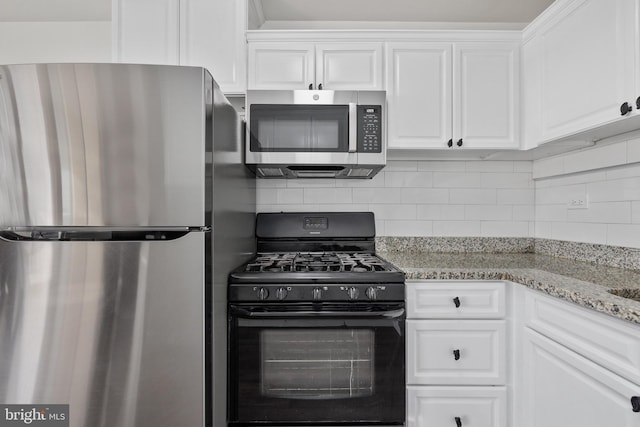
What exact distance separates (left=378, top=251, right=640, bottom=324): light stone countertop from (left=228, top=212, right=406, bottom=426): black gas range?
268 millimetres

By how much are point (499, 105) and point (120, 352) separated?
7.02 feet

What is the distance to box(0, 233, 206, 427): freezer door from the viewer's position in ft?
3.99

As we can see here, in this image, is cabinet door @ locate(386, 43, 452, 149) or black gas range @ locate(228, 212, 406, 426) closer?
black gas range @ locate(228, 212, 406, 426)

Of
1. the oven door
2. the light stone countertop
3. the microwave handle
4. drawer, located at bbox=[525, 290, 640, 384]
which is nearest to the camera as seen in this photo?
drawer, located at bbox=[525, 290, 640, 384]

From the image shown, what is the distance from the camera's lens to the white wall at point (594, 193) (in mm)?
1654

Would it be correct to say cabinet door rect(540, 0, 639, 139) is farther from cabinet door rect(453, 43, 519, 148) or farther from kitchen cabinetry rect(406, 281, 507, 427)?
kitchen cabinetry rect(406, 281, 507, 427)

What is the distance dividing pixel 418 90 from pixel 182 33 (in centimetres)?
133

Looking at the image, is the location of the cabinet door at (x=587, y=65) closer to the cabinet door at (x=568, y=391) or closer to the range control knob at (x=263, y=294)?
the cabinet door at (x=568, y=391)

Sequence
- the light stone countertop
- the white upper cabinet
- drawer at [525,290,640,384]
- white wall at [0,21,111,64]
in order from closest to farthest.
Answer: drawer at [525,290,640,384] < the light stone countertop < the white upper cabinet < white wall at [0,21,111,64]

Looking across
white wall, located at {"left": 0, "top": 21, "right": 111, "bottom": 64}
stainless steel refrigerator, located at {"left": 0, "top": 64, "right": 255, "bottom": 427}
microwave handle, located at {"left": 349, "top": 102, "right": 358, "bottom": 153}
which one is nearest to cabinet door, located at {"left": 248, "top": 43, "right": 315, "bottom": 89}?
microwave handle, located at {"left": 349, "top": 102, "right": 358, "bottom": 153}

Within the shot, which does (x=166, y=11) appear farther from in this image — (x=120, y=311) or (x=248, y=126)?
(x=120, y=311)

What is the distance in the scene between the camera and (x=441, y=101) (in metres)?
1.97

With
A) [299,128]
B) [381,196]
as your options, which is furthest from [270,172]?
[381,196]

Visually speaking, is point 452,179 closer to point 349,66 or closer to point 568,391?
point 349,66
